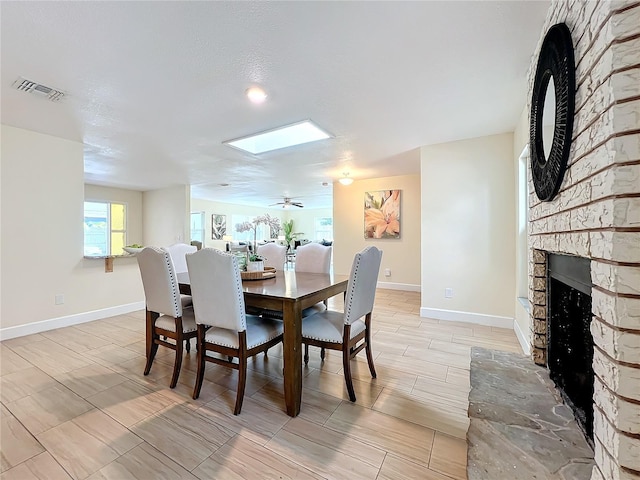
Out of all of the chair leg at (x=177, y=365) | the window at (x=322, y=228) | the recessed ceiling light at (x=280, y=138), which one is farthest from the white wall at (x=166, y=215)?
the window at (x=322, y=228)

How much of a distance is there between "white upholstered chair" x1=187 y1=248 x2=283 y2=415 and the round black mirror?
1792 millimetres

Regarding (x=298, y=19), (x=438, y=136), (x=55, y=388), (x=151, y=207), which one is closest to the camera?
(x=298, y=19)

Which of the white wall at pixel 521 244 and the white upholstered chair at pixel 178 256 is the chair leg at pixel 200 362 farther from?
the white wall at pixel 521 244

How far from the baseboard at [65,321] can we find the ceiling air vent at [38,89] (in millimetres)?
2550

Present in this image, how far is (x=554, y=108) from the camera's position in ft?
4.59

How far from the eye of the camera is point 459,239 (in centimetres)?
362

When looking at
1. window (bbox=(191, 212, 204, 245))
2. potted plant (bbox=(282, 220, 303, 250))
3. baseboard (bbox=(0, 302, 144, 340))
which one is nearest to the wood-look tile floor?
baseboard (bbox=(0, 302, 144, 340))

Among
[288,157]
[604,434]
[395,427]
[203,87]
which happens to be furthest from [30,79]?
[604,434]

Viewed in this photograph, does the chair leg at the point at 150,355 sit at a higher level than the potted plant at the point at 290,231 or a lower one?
lower

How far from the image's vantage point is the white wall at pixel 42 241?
306 centimetres

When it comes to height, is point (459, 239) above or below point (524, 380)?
above

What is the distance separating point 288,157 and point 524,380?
3.63m

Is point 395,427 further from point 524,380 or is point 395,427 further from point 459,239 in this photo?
point 459,239

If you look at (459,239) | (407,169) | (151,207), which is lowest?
(459,239)
